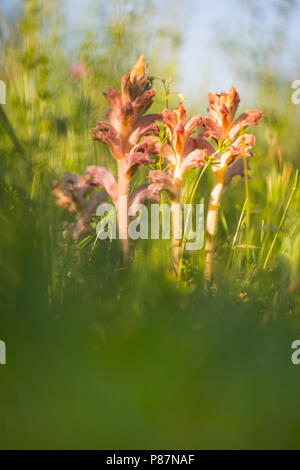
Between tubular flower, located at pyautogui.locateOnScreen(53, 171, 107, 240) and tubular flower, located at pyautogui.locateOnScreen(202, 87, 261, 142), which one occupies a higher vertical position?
tubular flower, located at pyautogui.locateOnScreen(202, 87, 261, 142)

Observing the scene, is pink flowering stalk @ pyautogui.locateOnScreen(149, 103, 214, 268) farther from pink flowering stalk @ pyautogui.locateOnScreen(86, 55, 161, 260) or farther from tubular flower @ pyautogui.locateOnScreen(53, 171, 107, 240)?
tubular flower @ pyautogui.locateOnScreen(53, 171, 107, 240)

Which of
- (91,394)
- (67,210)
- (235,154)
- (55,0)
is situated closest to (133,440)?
(91,394)

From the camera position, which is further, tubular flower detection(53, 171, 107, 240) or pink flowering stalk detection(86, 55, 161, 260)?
tubular flower detection(53, 171, 107, 240)

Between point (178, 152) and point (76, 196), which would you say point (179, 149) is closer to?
point (178, 152)

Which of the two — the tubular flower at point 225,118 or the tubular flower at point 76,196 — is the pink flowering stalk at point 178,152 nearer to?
the tubular flower at point 225,118

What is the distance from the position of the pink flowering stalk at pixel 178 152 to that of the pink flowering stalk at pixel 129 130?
30 millimetres

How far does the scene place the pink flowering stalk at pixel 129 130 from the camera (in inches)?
30.7

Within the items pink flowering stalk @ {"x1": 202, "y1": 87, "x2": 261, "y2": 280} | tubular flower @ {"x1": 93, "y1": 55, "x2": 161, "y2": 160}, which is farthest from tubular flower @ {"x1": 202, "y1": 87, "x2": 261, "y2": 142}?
tubular flower @ {"x1": 93, "y1": 55, "x2": 161, "y2": 160}

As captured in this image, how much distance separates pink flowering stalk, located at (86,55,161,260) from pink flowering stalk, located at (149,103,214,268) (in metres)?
0.03

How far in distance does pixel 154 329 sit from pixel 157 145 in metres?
0.54

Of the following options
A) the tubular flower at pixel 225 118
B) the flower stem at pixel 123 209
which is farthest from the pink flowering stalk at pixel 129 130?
the tubular flower at pixel 225 118

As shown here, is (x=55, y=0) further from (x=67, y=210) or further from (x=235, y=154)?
(x=235, y=154)

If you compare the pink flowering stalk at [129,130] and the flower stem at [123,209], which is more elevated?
the pink flowering stalk at [129,130]

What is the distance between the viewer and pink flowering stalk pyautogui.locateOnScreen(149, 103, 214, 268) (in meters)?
0.76
